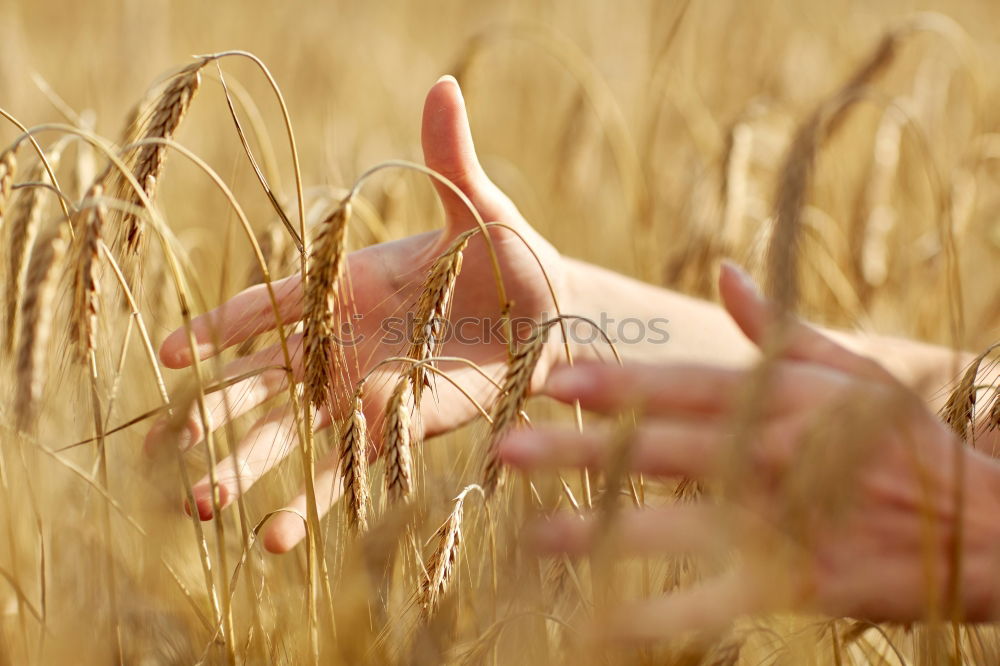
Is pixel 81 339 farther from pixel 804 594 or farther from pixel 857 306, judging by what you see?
pixel 857 306

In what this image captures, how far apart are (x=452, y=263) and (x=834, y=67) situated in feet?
10.3

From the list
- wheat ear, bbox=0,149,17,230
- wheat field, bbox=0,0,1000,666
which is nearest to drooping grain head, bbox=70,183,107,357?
wheat field, bbox=0,0,1000,666

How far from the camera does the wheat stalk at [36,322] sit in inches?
30.6

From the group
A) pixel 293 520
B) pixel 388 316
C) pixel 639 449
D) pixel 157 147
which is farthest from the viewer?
pixel 388 316

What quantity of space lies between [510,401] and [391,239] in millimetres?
815

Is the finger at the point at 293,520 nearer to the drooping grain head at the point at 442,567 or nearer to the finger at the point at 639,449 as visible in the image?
the drooping grain head at the point at 442,567

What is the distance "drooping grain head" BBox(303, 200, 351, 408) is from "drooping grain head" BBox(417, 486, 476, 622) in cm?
20

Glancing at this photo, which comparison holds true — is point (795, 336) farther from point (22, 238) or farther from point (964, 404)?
point (22, 238)

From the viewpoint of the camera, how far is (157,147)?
0.93 m

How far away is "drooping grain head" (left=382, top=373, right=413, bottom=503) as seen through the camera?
88 cm

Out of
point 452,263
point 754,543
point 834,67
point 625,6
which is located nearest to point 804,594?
point 754,543

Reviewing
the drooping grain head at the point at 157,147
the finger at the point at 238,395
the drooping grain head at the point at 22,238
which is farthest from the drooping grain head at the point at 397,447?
the drooping grain head at the point at 22,238

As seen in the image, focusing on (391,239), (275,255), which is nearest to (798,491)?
(275,255)

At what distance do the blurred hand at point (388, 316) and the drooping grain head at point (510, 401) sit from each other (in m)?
0.16
